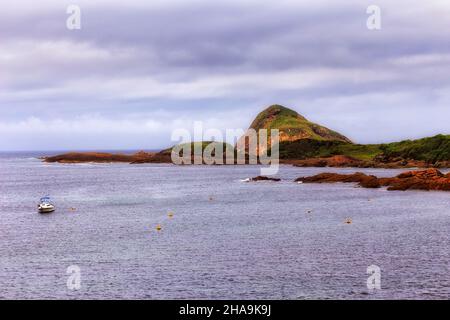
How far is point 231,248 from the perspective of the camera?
65438 mm

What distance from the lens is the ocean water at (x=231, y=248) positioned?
160 ft

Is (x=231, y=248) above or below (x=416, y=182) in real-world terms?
below

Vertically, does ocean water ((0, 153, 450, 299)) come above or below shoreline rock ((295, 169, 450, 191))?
below

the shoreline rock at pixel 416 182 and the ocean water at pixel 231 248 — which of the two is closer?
the ocean water at pixel 231 248

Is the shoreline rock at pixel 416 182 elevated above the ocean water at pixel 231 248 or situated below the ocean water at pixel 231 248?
above

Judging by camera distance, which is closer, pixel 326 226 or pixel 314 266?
pixel 314 266

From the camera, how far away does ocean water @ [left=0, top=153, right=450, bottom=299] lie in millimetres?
48719

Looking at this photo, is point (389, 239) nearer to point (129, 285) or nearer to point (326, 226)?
point (326, 226)

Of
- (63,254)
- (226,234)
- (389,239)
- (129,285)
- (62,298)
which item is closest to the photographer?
(62,298)

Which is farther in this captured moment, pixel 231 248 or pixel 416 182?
pixel 416 182

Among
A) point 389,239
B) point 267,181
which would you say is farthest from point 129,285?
point 267,181

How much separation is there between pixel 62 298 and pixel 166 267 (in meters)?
12.0

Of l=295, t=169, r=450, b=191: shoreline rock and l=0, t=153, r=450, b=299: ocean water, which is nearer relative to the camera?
l=0, t=153, r=450, b=299: ocean water
